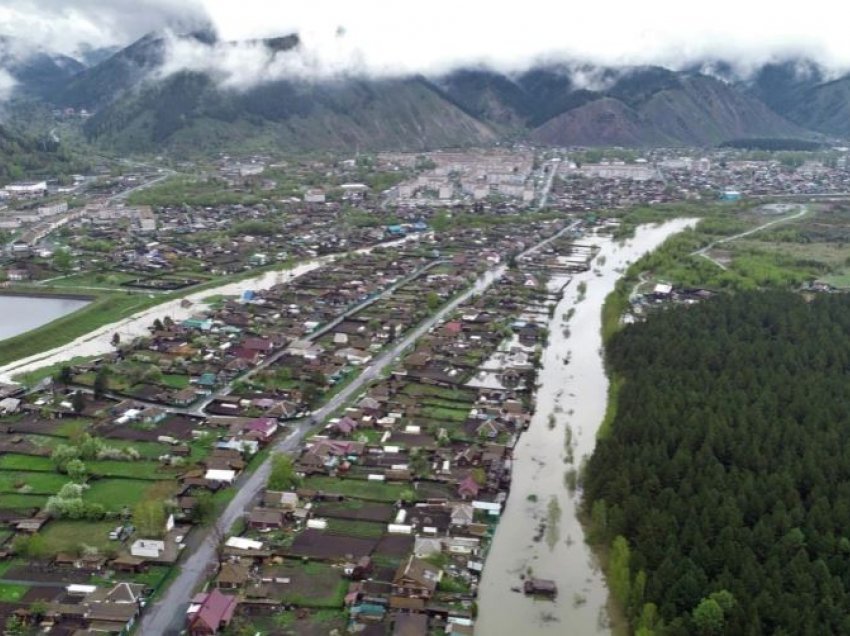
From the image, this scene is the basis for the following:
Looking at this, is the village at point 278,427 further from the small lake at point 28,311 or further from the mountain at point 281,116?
the mountain at point 281,116

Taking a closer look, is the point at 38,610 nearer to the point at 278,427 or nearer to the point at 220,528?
the point at 220,528

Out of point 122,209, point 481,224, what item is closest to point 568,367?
point 481,224

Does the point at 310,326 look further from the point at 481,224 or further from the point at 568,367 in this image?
the point at 481,224

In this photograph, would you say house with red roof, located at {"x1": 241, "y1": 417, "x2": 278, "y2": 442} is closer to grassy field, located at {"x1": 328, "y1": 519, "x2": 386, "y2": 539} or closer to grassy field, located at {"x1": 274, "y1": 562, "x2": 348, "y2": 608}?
grassy field, located at {"x1": 328, "y1": 519, "x2": 386, "y2": 539}

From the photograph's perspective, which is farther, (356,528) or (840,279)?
(840,279)

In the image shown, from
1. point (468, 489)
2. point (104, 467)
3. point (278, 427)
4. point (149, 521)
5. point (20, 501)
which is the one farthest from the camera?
point (278, 427)

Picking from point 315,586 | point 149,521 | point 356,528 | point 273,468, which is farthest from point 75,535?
point 356,528

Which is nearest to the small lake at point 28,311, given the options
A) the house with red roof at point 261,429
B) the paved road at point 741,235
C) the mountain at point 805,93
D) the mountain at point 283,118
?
the house with red roof at point 261,429
